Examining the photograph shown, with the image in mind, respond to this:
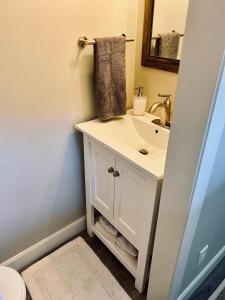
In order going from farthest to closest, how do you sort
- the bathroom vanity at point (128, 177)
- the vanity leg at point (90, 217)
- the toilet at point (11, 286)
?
the vanity leg at point (90, 217) < the bathroom vanity at point (128, 177) < the toilet at point (11, 286)

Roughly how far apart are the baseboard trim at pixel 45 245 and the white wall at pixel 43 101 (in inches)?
1.7

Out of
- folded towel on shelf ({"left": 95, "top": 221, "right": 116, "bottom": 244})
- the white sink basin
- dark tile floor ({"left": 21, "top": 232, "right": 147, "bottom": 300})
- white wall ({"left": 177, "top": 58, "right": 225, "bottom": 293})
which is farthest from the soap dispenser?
dark tile floor ({"left": 21, "top": 232, "right": 147, "bottom": 300})

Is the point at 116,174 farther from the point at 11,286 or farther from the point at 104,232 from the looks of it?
the point at 11,286

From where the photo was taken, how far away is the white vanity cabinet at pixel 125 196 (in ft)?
3.61

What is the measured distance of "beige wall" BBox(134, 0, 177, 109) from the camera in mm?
1402

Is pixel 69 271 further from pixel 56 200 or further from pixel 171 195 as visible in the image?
pixel 171 195

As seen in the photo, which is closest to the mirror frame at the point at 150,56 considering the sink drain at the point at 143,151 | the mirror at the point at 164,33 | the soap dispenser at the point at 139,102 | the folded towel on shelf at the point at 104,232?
the mirror at the point at 164,33

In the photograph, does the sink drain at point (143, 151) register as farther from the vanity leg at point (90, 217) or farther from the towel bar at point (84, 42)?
the towel bar at point (84, 42)

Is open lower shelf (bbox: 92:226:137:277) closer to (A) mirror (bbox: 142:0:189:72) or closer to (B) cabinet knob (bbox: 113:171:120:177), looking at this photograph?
(B) cabinet knob (bbox: 113:171:120:177)

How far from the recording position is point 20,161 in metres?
1.26

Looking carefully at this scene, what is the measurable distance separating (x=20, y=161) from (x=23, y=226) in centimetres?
47

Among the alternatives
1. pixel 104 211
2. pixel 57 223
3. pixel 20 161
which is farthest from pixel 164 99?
pixel 57 223

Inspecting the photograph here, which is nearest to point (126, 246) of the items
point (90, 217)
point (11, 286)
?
point (90, 217)

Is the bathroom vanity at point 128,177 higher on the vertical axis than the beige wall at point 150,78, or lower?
lower
